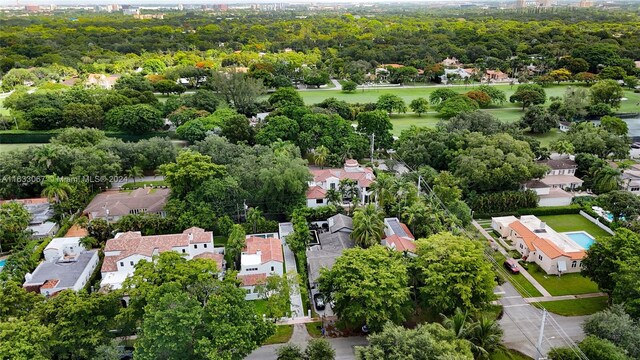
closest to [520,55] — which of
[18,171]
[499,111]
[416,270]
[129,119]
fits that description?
[499,111]

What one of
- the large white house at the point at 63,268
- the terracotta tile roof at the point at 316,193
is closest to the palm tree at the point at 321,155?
the terracotta tile roof at the point at 316,193

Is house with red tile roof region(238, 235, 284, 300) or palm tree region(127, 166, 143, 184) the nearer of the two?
house with red tile roof region(238, 235, 284, 300)

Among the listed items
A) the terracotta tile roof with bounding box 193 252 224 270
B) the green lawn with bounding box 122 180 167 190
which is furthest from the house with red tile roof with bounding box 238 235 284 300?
the green lawn with bounding box 122 180 167 190

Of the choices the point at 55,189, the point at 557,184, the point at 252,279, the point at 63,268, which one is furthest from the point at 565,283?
the point at 55,189

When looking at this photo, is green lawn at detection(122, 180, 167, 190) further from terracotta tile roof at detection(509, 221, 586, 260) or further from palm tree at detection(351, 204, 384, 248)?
terracotta tile roof at detection(509, 221, 586, 260)

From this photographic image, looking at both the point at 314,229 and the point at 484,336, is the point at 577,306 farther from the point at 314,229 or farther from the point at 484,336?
the point at 314,229

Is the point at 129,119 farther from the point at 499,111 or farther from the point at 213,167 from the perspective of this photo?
the point at 499,111
